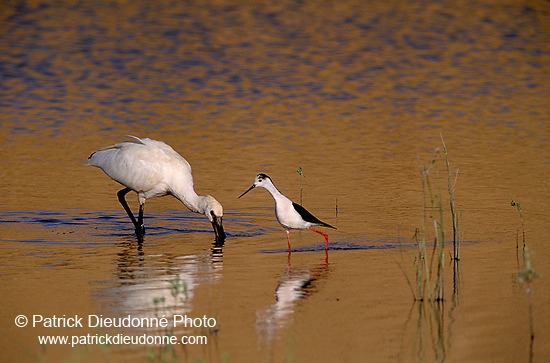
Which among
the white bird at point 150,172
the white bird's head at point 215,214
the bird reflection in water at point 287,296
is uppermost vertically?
the white bird at point 150,172

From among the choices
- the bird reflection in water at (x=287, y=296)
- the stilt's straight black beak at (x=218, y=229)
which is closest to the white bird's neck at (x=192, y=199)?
the stilt's straight black beak at (x=218, y=229)

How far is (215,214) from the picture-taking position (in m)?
11.6

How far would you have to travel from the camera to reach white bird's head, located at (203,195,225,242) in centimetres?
1141

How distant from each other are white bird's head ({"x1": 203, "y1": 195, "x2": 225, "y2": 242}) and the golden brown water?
0.53 feet

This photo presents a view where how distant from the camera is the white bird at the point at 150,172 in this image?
12.3 m

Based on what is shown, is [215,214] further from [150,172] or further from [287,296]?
[287,296]

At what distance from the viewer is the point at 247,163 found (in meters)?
15.1

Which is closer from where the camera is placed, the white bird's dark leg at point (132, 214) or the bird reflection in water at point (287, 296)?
the bird reflection in water at point (287, 296)

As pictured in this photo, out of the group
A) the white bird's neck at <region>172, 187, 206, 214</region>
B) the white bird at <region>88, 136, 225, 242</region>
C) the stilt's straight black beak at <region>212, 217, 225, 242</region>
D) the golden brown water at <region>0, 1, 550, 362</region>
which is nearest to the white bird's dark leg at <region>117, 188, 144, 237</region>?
the white bird at <region>88, 136, 225, 242</region>

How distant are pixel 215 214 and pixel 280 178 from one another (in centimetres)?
270

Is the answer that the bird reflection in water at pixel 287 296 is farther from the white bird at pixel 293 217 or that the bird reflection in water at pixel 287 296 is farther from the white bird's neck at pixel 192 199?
the white bird's neck at pixel 192 199

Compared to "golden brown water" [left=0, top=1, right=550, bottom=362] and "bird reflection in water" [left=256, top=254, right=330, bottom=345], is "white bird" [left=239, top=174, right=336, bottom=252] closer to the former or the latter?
"golden brown water" [left=0, top=1, right=550, bottom=362]

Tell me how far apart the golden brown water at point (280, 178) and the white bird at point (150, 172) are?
33 cm

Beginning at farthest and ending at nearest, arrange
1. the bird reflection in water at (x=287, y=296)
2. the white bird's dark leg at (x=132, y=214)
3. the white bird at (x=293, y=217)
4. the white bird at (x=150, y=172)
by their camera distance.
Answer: the white bird at (x=150, y=172), the white bird's dark leg at (x=132, y=214), the white bird at (x=293, y=217), the bird reflection in water at (x=287, y=296)
